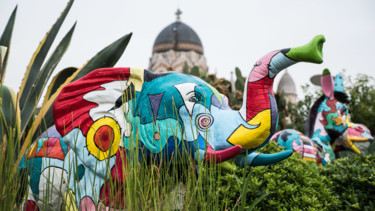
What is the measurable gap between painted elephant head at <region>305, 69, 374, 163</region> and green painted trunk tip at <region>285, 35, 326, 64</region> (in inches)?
176

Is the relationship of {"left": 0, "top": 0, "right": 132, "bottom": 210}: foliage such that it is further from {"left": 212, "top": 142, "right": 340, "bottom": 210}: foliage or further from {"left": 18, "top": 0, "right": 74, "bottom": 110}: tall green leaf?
{"left": 212, "top": 142, "right": 340, "bottom": 210}: foliage

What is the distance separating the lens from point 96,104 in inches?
96.6

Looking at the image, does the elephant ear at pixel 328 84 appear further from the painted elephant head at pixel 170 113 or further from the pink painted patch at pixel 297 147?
the painted elephant head at pixel 170 113

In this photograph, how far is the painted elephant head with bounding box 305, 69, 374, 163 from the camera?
6.45 m

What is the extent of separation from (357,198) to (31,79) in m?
3.41

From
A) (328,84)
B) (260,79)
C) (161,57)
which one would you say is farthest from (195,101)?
(161,57)

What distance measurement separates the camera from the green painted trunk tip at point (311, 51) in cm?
211

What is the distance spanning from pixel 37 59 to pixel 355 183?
11.3ft

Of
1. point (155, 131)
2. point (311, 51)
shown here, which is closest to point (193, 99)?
point (155, 131)

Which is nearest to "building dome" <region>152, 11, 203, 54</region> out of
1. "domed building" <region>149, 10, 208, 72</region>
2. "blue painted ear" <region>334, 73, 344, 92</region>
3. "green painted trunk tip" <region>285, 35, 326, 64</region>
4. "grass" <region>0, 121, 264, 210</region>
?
"domed building" <region>149, 10, 208, 72</region>

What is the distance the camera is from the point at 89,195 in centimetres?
223

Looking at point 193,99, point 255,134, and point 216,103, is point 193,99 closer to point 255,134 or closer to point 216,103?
point 216,103

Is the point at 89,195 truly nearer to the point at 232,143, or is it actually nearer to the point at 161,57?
the point at 232,143

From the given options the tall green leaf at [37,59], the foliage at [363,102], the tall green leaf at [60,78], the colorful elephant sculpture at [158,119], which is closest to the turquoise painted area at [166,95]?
the colorful elephant sculpture at [158,119]
